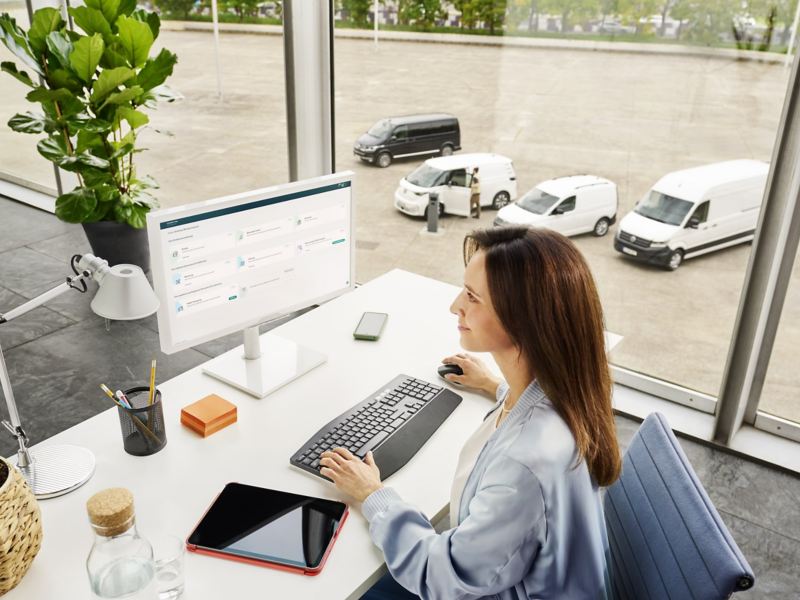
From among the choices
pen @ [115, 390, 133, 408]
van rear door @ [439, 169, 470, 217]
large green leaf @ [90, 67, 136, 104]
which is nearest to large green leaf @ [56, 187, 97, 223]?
large green leaf @ [90, 67, 136, 104]

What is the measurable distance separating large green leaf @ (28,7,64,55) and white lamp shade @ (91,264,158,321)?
281 centimetres

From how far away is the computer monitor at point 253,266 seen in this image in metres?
1.70

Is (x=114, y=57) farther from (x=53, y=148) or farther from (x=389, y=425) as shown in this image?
(x=389, y=425)

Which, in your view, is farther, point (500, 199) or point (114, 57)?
point (114, 57)

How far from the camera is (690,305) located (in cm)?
298

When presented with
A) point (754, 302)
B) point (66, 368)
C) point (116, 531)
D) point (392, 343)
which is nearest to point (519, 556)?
point (116, 531)

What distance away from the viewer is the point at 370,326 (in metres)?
2.26

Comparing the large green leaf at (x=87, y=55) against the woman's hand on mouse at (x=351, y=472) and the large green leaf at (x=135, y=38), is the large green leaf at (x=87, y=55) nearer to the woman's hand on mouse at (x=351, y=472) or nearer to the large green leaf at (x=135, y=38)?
the large green leaf at (x=135, y=38)

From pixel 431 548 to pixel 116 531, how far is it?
0.56 metres

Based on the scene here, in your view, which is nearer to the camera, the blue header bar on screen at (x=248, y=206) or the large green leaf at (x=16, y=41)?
the blue header bar on screen at (x=248, y=206)

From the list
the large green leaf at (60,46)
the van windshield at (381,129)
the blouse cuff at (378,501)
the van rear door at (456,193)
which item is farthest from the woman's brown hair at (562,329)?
the large green leaf at (60,46)

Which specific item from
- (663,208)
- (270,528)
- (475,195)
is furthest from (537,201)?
(270,528)

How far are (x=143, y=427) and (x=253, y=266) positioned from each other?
1.59 ft

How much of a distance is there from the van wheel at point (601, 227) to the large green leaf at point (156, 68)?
7.88ft
